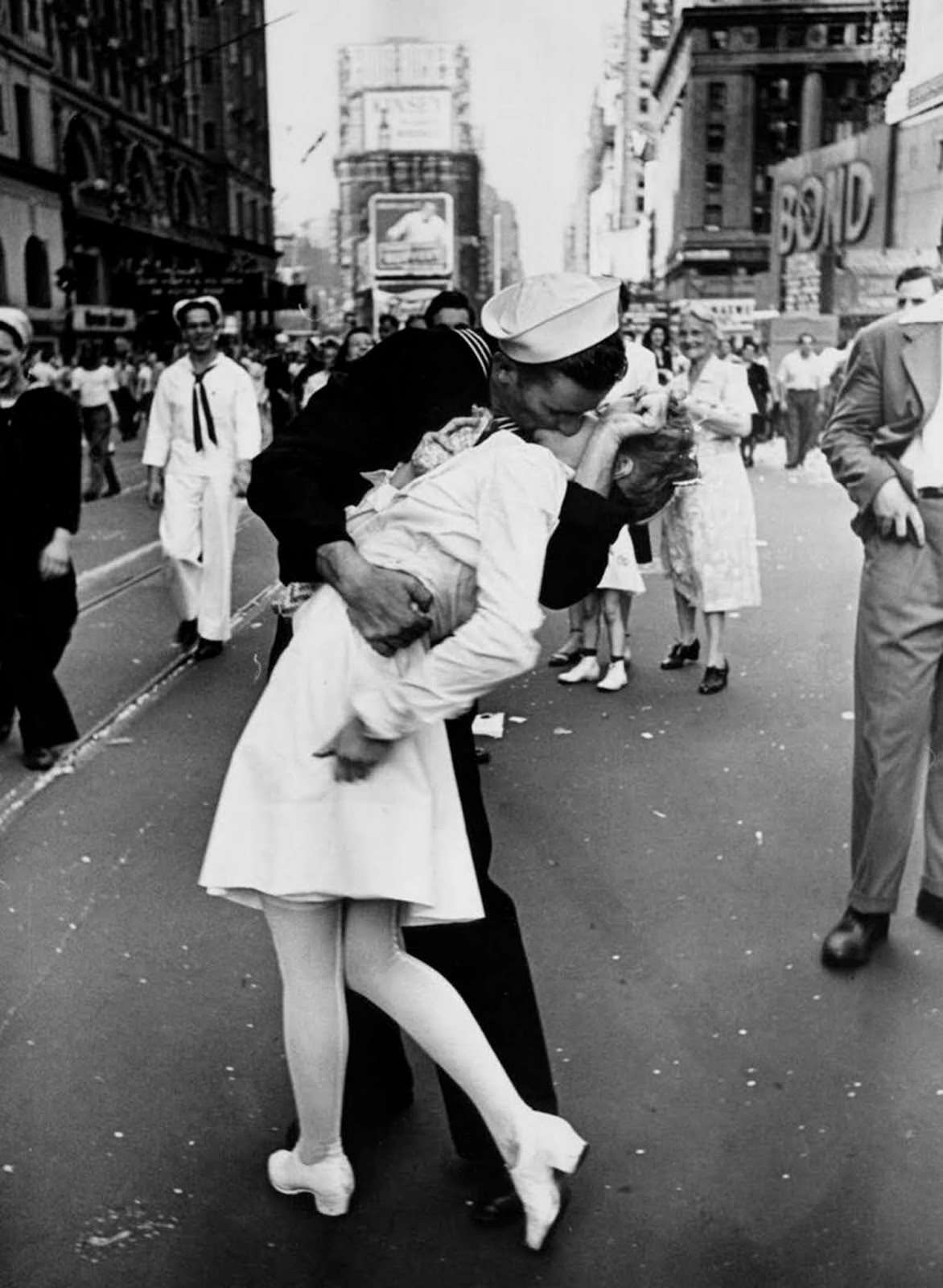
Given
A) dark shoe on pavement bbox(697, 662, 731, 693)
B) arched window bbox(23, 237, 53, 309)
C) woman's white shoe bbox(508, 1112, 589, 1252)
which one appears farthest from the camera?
arched window bbox(23, 237, 53, 309)

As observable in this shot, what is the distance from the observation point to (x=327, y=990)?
267cm

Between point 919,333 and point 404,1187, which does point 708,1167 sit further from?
point 919,333

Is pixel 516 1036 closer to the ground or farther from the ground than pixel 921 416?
closer to the ground

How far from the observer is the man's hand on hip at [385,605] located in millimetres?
2373

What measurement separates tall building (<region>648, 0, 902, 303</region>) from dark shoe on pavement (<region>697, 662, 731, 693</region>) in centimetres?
10320

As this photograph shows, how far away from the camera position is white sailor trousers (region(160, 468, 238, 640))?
8.46m

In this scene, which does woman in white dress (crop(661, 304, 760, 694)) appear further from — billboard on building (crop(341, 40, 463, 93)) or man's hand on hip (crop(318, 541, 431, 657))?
billboard on building (crop(341, 40, 463, 93))

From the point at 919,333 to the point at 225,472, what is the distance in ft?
17.4

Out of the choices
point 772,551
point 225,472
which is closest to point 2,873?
point 225,472

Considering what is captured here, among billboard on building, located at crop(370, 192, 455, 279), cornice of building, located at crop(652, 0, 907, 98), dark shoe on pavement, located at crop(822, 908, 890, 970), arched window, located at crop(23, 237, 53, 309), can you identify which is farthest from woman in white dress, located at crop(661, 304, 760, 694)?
cornice of building, located at crop(652, 0, 907, 98)

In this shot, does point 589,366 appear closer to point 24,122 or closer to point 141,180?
point 24,122

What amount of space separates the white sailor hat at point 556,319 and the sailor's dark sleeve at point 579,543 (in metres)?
0.24

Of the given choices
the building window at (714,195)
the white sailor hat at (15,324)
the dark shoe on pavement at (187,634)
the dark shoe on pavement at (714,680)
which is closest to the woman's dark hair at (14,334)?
the white sailor hat at (15,324)

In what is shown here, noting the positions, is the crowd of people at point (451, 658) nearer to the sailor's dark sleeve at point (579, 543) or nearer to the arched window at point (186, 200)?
the sailor's dark sleeve at point (579, 543)
